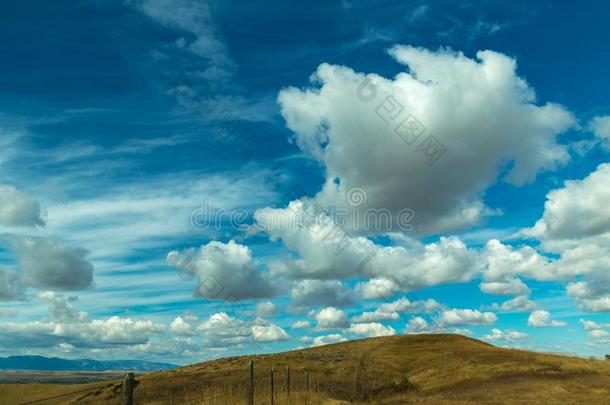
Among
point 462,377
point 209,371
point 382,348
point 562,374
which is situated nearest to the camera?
point 562,374

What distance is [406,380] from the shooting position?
66.1m

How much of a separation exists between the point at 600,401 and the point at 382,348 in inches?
2539

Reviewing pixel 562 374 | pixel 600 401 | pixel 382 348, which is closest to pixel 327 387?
pixel 562 374

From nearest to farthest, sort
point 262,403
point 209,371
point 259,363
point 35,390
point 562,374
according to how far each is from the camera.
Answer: point 262,403 → point 562,374 → point 35,390 → point 209,371 → point 259,363

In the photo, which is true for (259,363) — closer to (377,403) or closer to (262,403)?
(377,403)

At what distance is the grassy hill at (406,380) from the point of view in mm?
49656

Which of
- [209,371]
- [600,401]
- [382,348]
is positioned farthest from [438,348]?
[600,401]

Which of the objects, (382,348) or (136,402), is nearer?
(136,402)

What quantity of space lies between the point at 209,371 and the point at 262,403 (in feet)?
185

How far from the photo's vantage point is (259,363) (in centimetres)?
9244

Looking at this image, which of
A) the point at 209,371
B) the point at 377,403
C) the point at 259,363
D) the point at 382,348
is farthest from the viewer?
the point at 382,348

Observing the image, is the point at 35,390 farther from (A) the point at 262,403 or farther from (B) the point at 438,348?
(B) the point at 438,348

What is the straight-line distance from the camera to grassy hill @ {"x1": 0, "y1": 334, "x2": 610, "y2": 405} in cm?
4966

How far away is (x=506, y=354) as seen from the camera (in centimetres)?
7850
